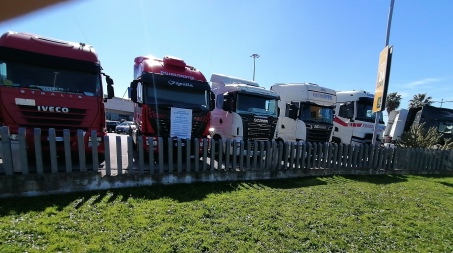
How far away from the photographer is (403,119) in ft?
61.1

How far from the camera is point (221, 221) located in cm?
391

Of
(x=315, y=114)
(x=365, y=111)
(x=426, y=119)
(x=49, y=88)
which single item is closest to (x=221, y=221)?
(x=49, y=88)

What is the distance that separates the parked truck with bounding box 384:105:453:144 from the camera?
56.4ft

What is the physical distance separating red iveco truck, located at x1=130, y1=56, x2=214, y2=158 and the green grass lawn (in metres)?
2.01

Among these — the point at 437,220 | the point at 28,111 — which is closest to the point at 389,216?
the point at 437,220

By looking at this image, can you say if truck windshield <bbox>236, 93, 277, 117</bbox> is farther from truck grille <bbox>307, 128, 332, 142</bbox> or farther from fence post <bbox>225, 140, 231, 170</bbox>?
fence post <bbox>225, 140, 231, 170</bbox>

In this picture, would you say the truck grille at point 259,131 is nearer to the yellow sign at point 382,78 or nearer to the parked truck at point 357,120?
the yellow sign at point 382,78

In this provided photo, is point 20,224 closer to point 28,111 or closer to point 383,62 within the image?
A: point 28,111

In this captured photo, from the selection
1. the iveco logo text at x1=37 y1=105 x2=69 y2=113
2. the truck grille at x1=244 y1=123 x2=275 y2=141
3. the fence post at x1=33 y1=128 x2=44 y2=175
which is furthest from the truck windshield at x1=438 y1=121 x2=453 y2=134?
the fence post at x1=33 y1=128 x2=44 y2=175

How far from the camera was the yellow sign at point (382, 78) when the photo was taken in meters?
9.11

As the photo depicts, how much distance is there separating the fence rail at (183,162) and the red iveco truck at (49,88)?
0.48m

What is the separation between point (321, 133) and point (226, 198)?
7390 mm

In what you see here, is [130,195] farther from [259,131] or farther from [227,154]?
[259,131]

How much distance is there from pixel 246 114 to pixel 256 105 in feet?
2.44
